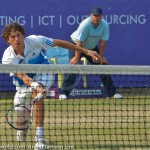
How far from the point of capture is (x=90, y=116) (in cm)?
1012

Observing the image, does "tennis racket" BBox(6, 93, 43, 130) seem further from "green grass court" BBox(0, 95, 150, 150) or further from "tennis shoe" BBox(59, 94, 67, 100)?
"tennis shoe" BBox(59, 94, 67, 100)

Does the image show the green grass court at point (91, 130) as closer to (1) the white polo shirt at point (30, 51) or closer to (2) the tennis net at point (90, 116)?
(2) the tennis net at point (90, 116)

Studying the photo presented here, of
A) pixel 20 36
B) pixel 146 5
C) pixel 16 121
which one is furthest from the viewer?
pixel 146 5

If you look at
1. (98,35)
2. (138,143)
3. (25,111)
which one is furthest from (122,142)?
(98,35)

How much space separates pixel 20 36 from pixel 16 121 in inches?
41.5

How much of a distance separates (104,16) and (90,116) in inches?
132

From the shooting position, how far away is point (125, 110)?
1086cm

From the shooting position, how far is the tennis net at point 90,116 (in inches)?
300

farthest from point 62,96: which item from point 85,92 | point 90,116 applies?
point 90,116

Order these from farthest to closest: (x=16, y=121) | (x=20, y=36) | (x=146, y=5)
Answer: (x=146, y=5), (x=16, y=121), (x=20, y=36)

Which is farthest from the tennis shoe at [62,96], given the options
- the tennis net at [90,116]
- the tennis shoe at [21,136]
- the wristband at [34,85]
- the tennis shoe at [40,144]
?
the wristband at [34,85]

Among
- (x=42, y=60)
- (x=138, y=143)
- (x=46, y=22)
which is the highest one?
(x=46, y=22)

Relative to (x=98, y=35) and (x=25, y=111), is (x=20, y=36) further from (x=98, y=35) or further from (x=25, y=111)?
(x=98, y=35)

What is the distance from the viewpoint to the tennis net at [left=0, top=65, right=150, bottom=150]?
25.0ft
